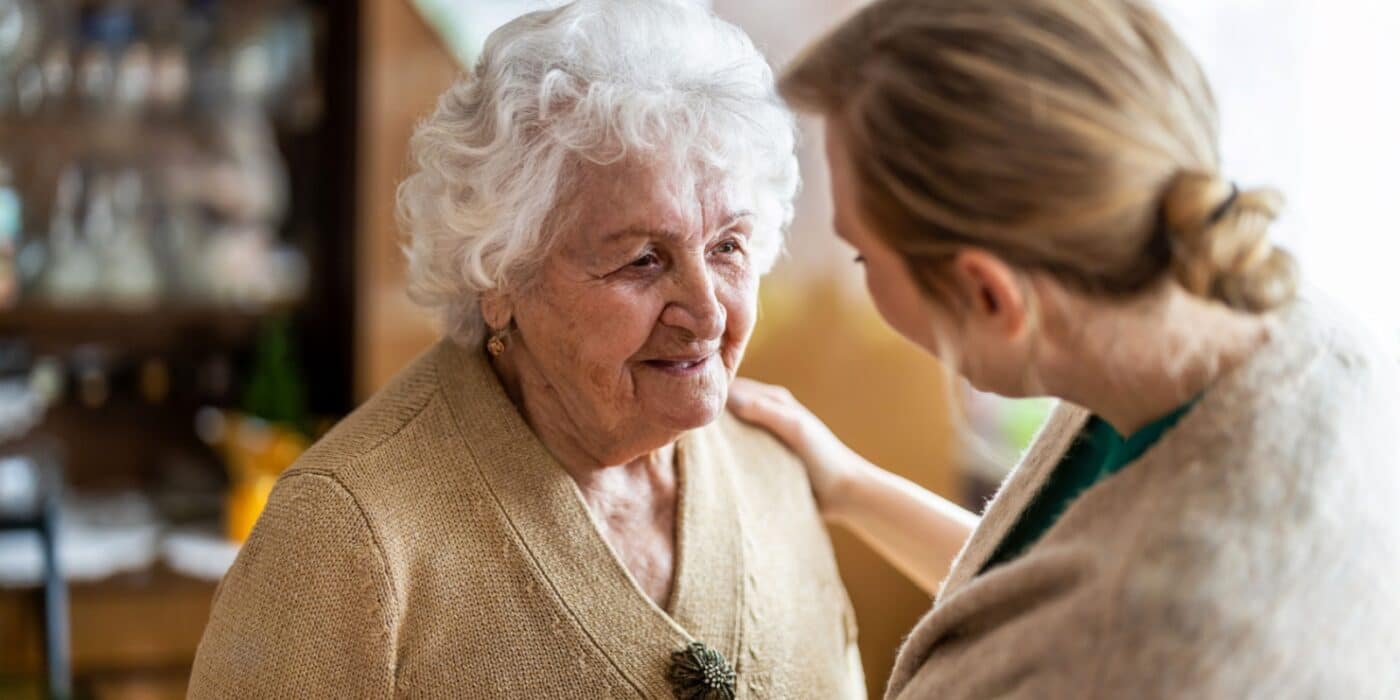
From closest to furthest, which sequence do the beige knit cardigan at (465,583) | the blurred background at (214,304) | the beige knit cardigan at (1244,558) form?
the beige knit cardigan at (1244,558)
the beige knit cardigan at (465,583)
the blurred background at (214,304)

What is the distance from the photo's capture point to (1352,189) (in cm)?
245

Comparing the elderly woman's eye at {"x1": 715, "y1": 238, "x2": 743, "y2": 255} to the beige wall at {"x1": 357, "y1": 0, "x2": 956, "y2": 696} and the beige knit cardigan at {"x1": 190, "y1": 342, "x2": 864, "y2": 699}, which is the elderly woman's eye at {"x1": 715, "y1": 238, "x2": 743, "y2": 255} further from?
the beige wall at {"x1": 357, "y1": 0, "x2": 956, "y2": 696}

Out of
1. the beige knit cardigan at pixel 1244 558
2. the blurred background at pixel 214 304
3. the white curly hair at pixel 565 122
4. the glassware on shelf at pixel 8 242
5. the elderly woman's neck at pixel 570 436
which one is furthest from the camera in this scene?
the glassware on shelf at pixel 8 242

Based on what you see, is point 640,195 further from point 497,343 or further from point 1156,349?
point 1156,349

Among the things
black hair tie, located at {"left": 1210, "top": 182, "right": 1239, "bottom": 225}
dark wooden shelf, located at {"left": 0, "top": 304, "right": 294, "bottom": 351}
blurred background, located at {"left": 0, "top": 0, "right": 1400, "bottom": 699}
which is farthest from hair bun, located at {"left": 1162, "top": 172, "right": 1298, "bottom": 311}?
dark wooden shelf, located at {"left": 0, "top": 304, "right": 294, "bottom": 351}

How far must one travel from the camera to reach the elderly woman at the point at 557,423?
1.26 m

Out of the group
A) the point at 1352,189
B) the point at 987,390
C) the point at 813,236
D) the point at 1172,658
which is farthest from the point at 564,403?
the point at 813,236

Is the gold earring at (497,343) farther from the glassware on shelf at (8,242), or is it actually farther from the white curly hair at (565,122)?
the glassware on shelf at (8,242)

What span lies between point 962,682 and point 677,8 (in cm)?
81

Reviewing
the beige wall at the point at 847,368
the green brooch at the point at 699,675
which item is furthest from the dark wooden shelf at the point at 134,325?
the green brooch at the point at 699,675

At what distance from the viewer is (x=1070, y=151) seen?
0.82 m

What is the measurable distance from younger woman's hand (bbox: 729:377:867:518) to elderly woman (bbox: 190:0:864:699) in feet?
0.60

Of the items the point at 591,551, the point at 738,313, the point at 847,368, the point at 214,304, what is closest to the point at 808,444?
the point at 738,313

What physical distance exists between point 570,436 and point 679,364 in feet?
0.50
